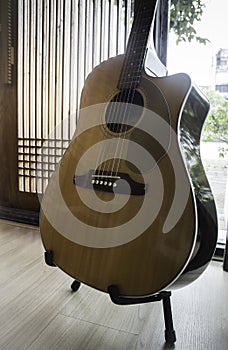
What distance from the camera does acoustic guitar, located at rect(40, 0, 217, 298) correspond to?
3.24 feet

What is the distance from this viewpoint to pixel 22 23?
227cm

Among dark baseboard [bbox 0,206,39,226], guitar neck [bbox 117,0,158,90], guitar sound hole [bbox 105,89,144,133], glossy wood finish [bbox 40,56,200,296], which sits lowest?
dark baseboard [bbox 0,206,39,226]

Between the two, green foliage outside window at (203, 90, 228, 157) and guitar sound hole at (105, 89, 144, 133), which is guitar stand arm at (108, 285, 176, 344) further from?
green foliage outside window at (203, 90, 228, 157)

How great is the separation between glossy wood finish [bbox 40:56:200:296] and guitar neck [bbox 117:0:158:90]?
4 centimetres

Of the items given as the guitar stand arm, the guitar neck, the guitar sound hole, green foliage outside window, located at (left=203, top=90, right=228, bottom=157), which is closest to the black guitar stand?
the guitar stand arm

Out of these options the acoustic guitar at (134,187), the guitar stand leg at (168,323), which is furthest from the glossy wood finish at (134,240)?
the guitar stand leg at (168,323)

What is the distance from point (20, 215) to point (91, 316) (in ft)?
4.26

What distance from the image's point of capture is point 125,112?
1167 millimetres

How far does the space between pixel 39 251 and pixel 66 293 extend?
19.7 inches

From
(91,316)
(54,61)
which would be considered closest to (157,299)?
(91,316)

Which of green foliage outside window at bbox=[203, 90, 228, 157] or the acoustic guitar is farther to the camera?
green foliage outside window at bbox=[203, 90, 228, 157]

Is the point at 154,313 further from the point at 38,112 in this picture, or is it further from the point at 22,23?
the point at 22,23

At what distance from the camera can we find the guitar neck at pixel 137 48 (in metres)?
1.18

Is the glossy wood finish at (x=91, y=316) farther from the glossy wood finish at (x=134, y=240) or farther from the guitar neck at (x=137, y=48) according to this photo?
the guitar neck at (x=137, y=48)
